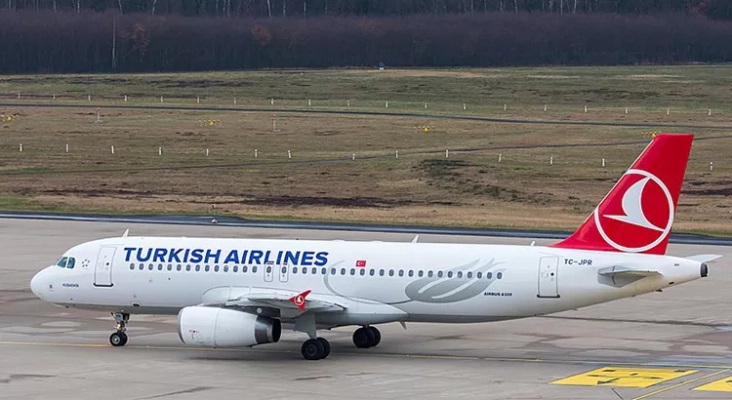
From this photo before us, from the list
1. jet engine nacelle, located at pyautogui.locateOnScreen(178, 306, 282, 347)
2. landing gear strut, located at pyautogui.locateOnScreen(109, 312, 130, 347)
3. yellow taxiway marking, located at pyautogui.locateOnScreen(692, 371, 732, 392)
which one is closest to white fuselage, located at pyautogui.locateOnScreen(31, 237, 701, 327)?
landing gear strut, located at pyautogui.locateOnScreen(109, 312, 130, 347)

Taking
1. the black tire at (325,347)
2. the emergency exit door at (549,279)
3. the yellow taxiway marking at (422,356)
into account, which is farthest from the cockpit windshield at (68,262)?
the emergency exit door at (549,279)

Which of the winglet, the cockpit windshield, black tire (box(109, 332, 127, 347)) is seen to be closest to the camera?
the winglet

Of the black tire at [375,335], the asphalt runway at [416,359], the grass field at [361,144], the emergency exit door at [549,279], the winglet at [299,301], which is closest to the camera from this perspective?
the asphalt runway at [416,359]

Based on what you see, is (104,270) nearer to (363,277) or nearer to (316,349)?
(316,349)

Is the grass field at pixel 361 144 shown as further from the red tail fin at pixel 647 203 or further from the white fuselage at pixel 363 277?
the white fuselage at pixel 363 277

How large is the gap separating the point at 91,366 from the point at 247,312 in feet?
16.0

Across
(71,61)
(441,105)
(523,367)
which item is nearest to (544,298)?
(523,367)

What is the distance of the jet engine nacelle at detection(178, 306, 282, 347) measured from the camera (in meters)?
40.0

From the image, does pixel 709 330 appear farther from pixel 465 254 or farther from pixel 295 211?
pixel 295 211

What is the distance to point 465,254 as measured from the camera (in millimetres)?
41312

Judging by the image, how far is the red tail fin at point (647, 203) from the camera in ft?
130

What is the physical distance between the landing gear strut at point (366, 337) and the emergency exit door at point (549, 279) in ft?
20.3

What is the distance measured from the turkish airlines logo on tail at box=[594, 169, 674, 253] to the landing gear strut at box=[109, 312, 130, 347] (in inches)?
619

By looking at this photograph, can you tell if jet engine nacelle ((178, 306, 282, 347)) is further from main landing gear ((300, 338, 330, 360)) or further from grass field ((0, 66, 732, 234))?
grass field ((0, 66, 732, 234))
